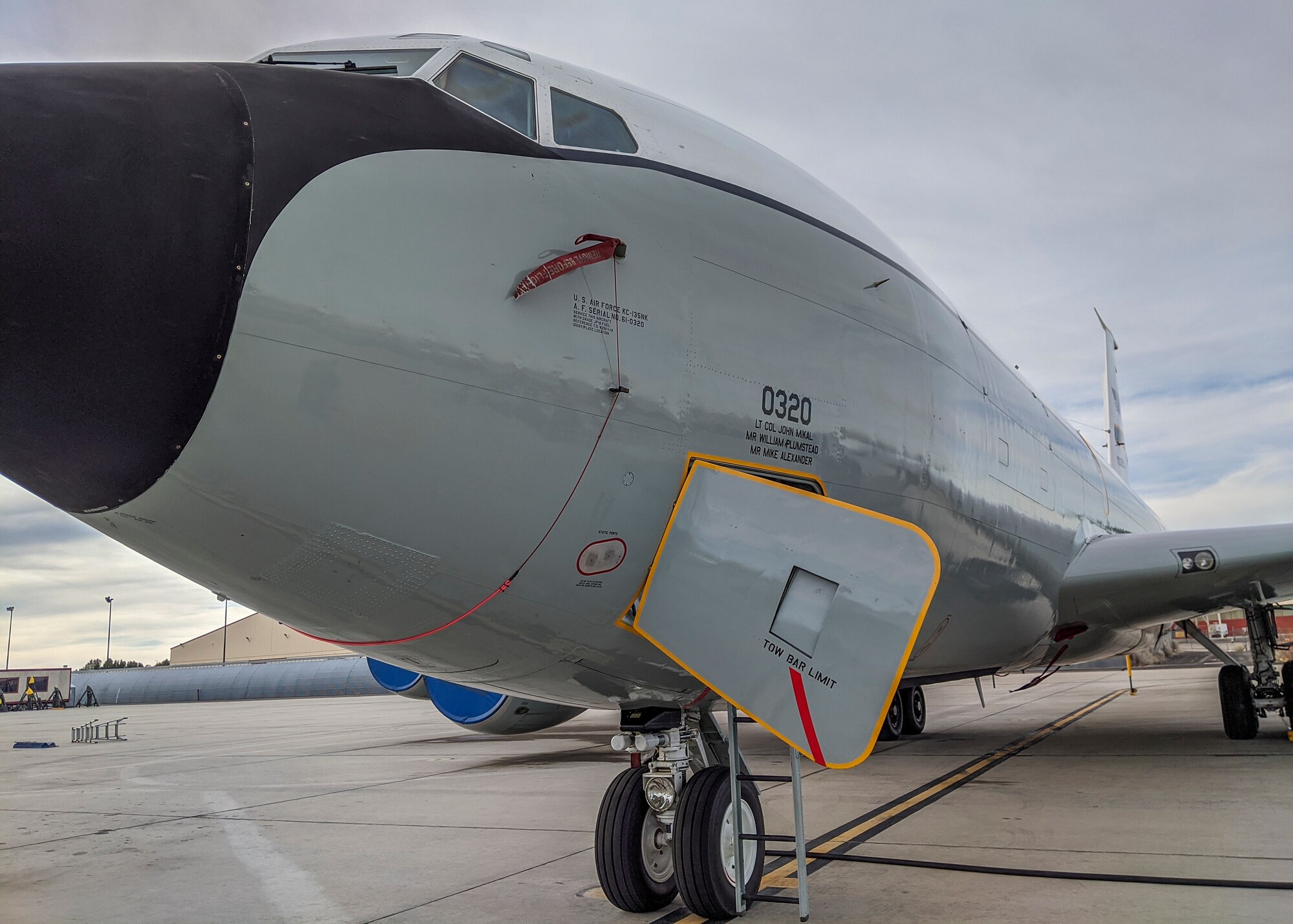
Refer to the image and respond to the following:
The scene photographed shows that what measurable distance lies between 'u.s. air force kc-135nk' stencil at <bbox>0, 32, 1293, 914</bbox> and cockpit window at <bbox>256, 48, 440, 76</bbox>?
20 millimetres

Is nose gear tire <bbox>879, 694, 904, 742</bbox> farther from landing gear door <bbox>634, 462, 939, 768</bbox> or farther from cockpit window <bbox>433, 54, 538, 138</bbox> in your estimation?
cockpit window <bbox>433, 54, 538, 138</bbox>

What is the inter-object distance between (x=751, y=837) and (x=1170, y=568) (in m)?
6.11

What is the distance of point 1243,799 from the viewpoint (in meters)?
6.86

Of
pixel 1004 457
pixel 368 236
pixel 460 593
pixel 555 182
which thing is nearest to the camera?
pixel 368 236

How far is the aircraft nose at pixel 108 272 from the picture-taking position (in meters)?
2.25

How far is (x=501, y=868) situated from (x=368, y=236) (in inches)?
173

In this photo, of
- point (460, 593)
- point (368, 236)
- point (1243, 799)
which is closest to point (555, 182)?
point (368, 236)

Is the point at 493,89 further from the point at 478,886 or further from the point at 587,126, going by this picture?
the point at 478,886

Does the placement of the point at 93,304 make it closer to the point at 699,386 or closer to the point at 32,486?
the point at 32,486

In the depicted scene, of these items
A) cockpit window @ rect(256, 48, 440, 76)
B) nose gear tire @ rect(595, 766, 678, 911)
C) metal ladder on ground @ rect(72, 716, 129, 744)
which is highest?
cockpit window @ rect(256, 48, 440, 76)

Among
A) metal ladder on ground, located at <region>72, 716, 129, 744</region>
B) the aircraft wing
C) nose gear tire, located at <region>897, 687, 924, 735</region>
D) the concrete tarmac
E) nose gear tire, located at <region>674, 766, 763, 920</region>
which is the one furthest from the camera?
metal ladder on ground, located at <region>72, 716, 129, 744</region>

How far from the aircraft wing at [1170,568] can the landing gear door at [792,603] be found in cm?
602

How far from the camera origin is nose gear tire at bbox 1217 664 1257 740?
35.0 ft

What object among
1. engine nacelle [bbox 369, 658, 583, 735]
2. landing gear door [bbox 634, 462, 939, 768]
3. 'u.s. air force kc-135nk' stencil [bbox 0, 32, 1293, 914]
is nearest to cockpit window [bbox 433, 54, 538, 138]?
'u.s. air force kc-135nk' stencil [bbox 0, 32, 1293, 914]
